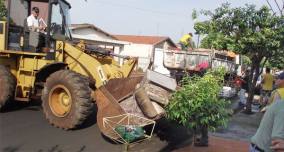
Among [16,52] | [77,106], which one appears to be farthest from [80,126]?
[16,52]

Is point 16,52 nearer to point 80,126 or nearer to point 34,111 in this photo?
point 34,111

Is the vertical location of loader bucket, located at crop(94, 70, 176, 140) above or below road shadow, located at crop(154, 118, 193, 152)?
above

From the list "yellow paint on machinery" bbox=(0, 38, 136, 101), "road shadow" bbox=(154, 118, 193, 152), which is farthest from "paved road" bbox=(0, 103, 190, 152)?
"yellow paint on machinery" bbox=(0, 38, 136, 101)

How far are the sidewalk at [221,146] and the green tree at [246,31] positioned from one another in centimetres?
491

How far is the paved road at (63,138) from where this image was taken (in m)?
7.92

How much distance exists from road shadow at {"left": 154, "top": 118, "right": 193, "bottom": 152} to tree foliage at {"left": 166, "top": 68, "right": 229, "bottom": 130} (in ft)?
2.25

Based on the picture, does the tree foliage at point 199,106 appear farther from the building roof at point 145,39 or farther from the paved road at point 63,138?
the building roof at point 145,39

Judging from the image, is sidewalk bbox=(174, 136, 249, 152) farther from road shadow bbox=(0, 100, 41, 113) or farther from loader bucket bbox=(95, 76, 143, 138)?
road shadow bbox=(0, 100, 41, 113)

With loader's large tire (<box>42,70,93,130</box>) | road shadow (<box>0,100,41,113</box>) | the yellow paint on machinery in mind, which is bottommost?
road shadow (<box>0,100,41,113</box>)

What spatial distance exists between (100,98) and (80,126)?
1.23 meters

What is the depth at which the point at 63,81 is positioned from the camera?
923cm

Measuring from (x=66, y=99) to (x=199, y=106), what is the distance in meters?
3.19

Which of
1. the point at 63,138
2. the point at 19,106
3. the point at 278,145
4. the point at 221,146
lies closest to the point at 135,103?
the point at 63,138

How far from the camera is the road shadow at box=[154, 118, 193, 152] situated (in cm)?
862
